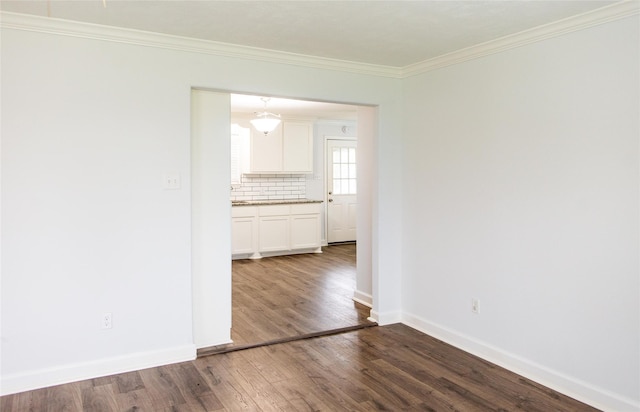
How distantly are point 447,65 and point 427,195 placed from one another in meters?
1.11

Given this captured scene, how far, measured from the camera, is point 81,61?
307 centimetres

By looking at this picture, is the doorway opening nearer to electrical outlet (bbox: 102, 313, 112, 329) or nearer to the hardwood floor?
the hardwood floor

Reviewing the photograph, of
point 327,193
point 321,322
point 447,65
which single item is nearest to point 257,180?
point 327,193

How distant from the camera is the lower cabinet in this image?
7445mm

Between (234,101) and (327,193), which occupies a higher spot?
(234,101)

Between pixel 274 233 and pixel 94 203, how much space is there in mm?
4682

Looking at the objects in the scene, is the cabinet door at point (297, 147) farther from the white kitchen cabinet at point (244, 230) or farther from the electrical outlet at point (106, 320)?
the electrical outlet at point (106, 320)

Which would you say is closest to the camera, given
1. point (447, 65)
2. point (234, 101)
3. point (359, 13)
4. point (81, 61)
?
point (359, 13)

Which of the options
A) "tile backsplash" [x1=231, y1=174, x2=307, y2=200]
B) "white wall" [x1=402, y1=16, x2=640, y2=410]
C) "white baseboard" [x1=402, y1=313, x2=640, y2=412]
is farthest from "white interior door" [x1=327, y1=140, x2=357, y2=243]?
"white baseboard" [x1=402, y1=313, x2=640, y2=412]

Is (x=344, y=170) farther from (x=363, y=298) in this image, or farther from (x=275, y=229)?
(x=363, y=298)

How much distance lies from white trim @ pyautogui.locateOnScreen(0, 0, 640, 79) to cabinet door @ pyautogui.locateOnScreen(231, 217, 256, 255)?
396 centimetres

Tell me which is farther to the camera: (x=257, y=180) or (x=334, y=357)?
(x=257, y=180)

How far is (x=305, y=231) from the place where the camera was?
316 inches

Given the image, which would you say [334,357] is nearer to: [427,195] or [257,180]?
[427,195]
